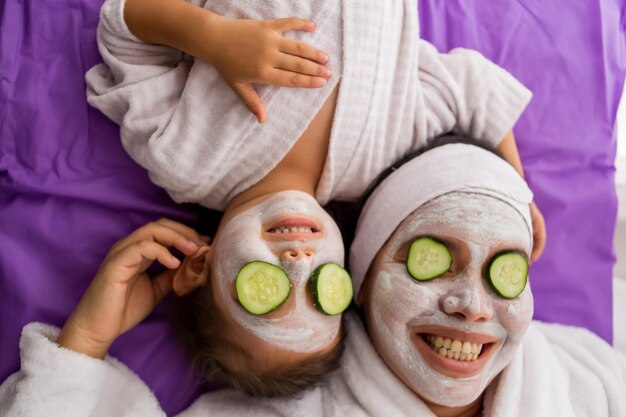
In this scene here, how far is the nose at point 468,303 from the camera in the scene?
1238 mm

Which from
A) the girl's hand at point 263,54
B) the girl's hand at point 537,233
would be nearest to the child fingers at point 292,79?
the girl's hand at point 263,54

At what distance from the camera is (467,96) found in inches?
58.2

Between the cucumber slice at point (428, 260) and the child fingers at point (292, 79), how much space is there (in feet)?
1.28

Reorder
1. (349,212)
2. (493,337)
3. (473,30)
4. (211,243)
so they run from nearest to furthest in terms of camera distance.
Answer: (493,337), (211,243), (349,212), (473,30)

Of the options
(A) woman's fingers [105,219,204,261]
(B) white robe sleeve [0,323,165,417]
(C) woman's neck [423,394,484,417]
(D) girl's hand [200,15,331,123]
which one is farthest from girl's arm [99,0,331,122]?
(C) woman's neck [423,394,484,417]

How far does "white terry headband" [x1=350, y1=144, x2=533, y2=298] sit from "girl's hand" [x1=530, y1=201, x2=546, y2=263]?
181mm

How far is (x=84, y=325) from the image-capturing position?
1.31 metres

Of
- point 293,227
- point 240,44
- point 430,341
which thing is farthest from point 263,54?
point 430,341

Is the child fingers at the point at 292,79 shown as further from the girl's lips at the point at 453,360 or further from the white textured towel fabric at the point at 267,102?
the girl's lips at the point at 453,360

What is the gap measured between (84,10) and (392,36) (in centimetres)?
72

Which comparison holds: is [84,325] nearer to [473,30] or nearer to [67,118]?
[67,118]

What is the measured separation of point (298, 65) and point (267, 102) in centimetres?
11

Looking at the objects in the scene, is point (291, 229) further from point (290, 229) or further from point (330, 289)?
point (330, 289)

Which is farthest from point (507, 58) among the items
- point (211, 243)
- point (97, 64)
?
point (97, 64)
